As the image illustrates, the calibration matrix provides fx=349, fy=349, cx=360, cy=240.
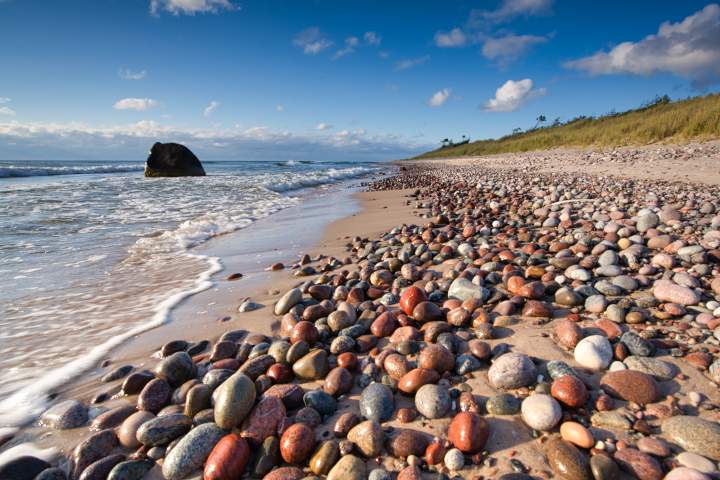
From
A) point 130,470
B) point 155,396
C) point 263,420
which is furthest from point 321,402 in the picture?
point 155,396

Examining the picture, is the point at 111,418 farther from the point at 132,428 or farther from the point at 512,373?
the point at 512,373

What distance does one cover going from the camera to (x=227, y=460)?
1300 mm

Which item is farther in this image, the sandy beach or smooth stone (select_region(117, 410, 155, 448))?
smooth stone (select_region(117, 410, 155, 448))

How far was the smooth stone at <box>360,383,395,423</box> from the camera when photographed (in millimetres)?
1497

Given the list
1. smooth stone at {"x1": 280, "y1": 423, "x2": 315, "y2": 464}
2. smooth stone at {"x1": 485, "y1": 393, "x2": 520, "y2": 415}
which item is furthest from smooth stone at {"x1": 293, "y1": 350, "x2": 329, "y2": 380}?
smooth stone at {"x1": 485, "y1": 393, "x2": 520, "y2": 415}

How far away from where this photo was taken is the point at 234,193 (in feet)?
39.9

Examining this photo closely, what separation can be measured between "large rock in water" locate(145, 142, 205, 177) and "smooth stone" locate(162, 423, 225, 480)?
2458 cm

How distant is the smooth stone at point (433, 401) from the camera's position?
1.46 meters

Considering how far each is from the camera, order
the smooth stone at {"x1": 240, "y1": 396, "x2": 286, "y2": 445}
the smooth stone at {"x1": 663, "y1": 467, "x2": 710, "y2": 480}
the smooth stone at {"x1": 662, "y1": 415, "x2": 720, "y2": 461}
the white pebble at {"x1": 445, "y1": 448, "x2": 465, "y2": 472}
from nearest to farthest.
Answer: the smooth stone at {"x1": 663, "y1": 467, "x2": 710, "y2": 480} < the smooth stone at {"x1": 662, "y1": 415, "x2": 720, "y2": 461} < the white pebble at {"x1": 445, "y1": 448, "x2": 465, "y2": 472} < the smooth stone at {"x1": 240, "y1": 396, "x2": 286, "y2": 445}

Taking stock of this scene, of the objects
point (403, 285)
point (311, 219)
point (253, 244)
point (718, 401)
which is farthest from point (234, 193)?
point (718, 401)

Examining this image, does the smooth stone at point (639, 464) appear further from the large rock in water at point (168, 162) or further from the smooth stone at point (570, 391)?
the large rock in water at point (168, 162)

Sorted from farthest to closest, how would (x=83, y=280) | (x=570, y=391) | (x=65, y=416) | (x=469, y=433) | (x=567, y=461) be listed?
(x=83, y=280), (x=65, y=416), (x=570, y=391), (x=469, y=433), (x=567, y=461)

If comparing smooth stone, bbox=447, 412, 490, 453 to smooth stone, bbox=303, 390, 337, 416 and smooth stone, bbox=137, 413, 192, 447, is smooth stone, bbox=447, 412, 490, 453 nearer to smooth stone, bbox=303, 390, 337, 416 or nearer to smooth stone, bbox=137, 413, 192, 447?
smooth stone, bbox=303, 390, 337, 416

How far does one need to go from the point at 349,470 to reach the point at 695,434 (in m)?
1.16
